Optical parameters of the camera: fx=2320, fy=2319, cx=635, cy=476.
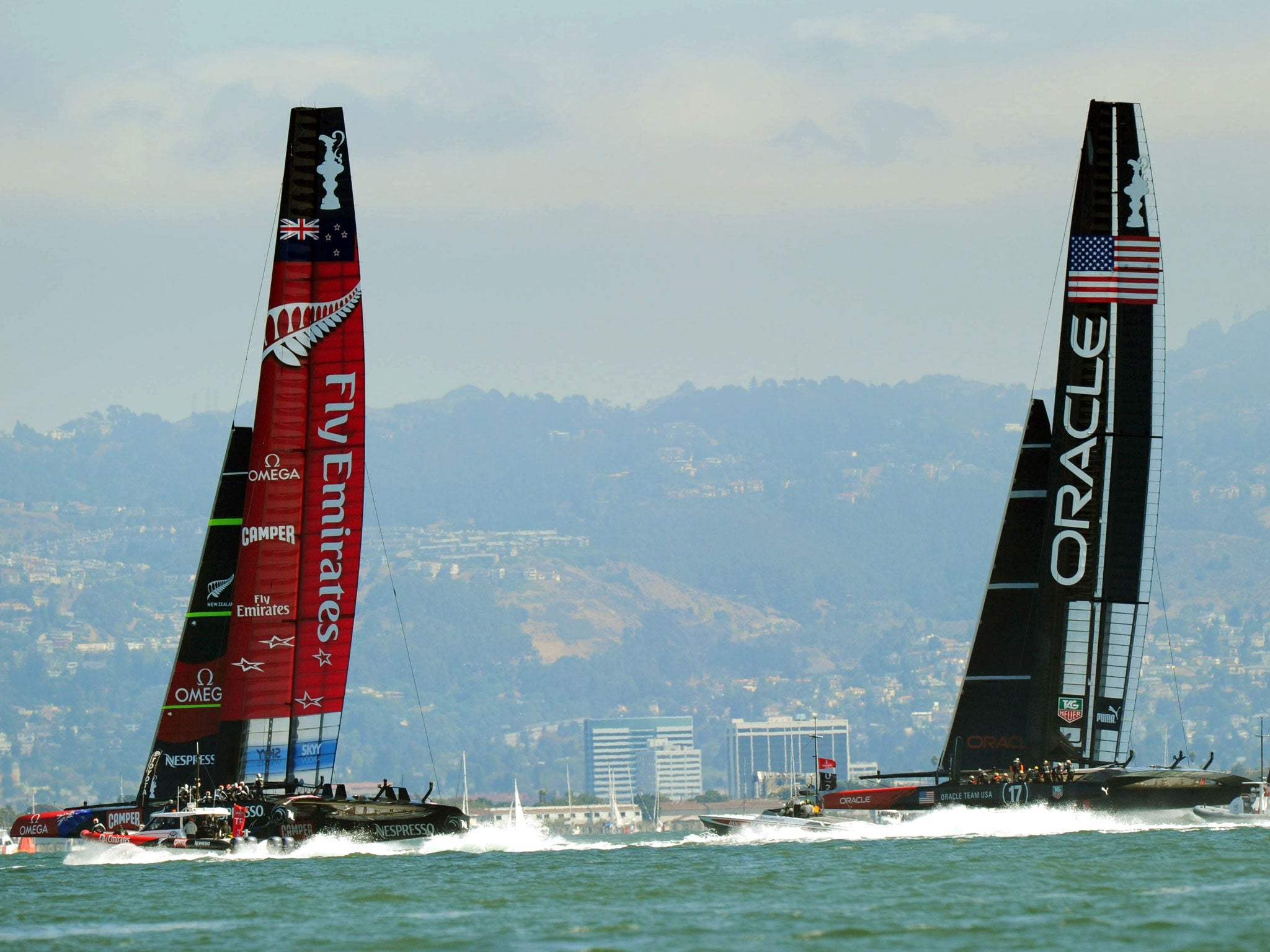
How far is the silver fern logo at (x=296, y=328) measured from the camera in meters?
55.7

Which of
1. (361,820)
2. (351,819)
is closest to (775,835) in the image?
(361,820)

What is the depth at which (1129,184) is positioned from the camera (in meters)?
56.9

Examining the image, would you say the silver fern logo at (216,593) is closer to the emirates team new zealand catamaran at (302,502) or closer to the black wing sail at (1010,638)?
the emirates team new zealand catamaran at (302,502)

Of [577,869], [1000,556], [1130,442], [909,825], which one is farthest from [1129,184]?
[577,869]

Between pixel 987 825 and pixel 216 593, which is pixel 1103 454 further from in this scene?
pixel 216 593

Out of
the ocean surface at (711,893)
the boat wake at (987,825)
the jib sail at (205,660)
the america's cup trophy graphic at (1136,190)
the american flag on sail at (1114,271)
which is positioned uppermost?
the america's cup trophy graphic at (1136,190)

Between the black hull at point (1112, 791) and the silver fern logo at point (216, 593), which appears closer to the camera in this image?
the black hull at point (1112, 791)

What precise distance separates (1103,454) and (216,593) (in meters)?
22.7

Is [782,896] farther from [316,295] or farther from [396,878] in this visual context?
[316,295]

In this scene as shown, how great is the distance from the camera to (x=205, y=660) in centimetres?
5934

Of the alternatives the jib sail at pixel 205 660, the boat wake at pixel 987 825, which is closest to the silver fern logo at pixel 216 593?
the jib sail at pixel 205 660

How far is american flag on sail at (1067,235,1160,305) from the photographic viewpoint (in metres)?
56.8

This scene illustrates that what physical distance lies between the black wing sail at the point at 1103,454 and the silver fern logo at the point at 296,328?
18.0 m

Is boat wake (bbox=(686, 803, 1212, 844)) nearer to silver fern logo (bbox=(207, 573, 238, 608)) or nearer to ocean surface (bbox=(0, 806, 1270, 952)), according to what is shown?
ocean surface (bbox=(0, 806, 1270, 952))
